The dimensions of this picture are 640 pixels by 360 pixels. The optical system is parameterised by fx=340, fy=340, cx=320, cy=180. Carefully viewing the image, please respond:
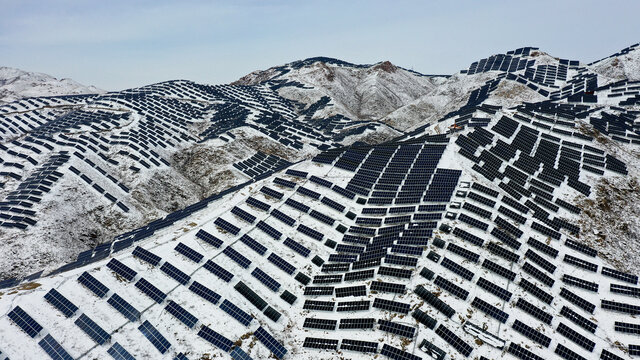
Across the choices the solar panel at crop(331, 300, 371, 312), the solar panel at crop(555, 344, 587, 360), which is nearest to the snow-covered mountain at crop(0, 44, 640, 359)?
the solar panel at crop(555, 344, 587, 360)

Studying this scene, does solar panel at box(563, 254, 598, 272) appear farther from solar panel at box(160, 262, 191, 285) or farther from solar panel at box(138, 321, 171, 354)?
solar panel at box(138, 321, 171, 354)

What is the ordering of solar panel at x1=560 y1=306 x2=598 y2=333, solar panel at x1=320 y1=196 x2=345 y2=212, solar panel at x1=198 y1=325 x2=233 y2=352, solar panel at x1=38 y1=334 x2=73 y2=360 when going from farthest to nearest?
1. solar panel at x1=320 y1=196 x2=345 y2=212
2. solar panel at x1=560 y1=306 x2=598 y2=333
3. solar panel at x1=198 y1=325 x2=233 y2=352
4. solar panel at x1=38 y1=334 x2=73 y2=360

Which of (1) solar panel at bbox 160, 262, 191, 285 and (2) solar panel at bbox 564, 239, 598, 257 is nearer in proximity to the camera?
(1) solar panel at bbox 160, 262, 191, 285

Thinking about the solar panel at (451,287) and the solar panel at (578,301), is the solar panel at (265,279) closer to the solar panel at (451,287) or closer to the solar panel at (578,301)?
the solar panel at (451,287)

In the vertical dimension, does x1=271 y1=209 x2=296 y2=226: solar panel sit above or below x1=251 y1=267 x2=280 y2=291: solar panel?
above

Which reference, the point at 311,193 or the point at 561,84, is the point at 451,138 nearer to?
the point at 311,193

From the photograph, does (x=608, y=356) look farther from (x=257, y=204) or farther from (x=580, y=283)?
(x=257, y=204)

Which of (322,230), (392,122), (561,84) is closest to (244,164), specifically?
(322,230)
